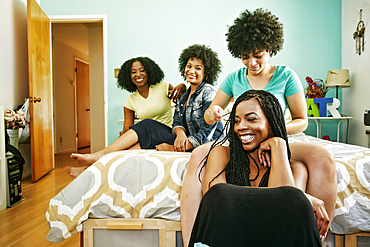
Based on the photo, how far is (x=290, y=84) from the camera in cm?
137

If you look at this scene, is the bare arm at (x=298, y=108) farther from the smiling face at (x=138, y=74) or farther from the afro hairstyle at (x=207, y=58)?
the smiling face at (x=138, y=74)

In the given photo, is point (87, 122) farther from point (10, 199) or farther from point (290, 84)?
point (290, 84)

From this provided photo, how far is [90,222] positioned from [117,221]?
0.12 meters

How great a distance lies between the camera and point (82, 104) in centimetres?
627

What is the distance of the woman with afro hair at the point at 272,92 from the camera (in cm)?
95

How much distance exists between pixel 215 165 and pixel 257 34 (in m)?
0.83

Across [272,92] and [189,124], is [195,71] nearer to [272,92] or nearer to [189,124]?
[189,124]

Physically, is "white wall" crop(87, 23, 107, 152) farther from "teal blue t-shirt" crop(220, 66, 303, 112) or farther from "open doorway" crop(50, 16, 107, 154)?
"teal blue t-shirt" crop(220, 66, 303, 112)

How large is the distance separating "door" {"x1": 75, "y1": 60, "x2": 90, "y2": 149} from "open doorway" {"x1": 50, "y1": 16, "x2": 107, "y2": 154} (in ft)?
0.08

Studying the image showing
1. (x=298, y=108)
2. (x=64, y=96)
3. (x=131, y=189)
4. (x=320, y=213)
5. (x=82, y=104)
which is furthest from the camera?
(x=82, y=104)

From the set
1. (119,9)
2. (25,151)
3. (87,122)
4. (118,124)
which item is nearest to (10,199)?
(25,151)

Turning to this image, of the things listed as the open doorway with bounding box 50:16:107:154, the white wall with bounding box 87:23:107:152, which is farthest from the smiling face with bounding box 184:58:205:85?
the white wall with bounding box 87:23:107:152

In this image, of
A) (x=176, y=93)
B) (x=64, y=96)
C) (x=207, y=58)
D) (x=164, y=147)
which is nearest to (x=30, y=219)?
(x=164, y=147)

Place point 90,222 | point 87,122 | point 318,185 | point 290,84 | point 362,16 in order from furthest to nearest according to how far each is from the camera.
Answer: point 87,122 < point 362,16 < point 290,84 < point 90,222 < point 318,185
